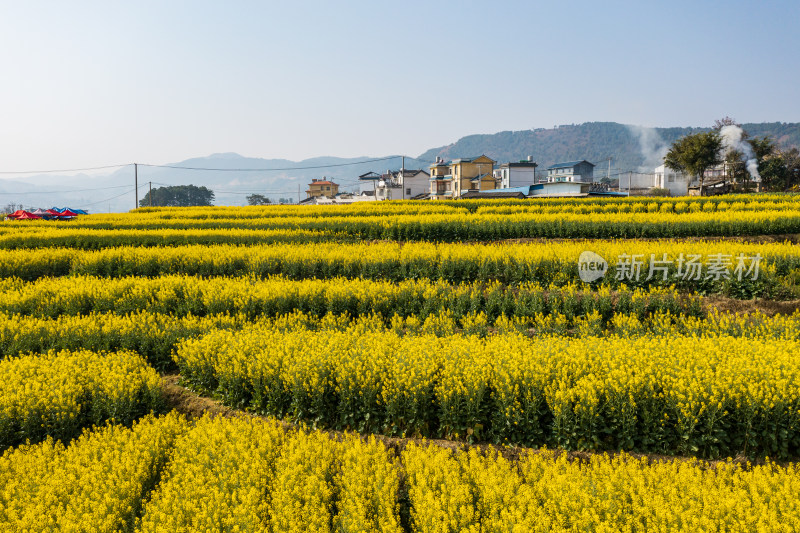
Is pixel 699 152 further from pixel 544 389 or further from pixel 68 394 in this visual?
pixel 68 394

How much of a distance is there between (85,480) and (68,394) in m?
2.08

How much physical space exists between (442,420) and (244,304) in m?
5.76

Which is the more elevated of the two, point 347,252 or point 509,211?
point 509,211

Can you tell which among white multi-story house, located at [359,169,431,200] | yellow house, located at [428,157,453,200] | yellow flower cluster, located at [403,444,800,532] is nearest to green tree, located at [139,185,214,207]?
white multi-story house, located at [359,169,431,200]

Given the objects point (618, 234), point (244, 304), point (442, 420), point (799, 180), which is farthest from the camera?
point (799, 180)

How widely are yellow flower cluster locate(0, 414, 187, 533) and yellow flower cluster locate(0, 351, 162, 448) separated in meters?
0.38

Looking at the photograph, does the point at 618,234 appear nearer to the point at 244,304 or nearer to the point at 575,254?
the point at 575,254

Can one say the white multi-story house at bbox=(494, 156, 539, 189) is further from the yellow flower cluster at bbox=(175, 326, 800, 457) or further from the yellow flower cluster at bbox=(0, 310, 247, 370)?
the yellow flower cluster at bbox=(175, 326, 800, 457)

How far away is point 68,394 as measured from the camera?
6020 mm

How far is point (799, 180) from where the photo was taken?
5769cm

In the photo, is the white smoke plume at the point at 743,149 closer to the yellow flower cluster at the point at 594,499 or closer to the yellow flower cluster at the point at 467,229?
the yellow flower cluster at the point at 467,229

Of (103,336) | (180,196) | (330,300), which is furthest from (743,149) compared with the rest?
(180,196)

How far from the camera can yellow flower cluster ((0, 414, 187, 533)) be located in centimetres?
394

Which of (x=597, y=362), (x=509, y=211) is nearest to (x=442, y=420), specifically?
(x=597, y=362)
